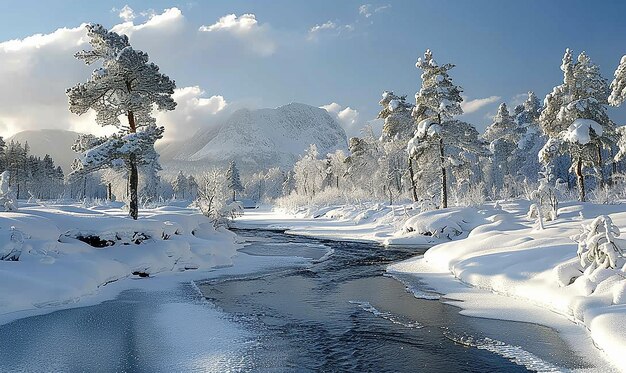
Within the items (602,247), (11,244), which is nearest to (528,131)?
(602,247)

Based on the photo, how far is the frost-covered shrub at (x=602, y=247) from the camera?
8.98 m

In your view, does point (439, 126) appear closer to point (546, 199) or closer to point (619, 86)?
point (546, 199)

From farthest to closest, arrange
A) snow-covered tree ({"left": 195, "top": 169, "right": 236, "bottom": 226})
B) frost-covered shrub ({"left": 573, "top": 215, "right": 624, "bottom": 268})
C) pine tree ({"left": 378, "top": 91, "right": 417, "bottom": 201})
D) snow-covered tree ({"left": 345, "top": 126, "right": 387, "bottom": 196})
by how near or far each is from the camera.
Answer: snow-covered tree ({"left": 345, "top": 126, "right": 387, "bottom": 196})
pine tree ({"left": 378, "top": 91, "right": 417, "bottom": 201})
snow-covered tree ({"left": 195, "top": 169, "right": 236, "bottom": 226})
frost-covered shrub ({"left": 573, "top": 215, "right": 624, "bottom": 268})

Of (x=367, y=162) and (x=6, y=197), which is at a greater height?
(x=367, y=162)

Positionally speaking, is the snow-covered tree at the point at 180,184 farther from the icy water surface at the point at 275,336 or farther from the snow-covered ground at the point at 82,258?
the icy water surface at the point at 275,336

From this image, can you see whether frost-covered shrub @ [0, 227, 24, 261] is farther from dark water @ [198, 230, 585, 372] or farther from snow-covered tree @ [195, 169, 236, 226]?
snow-covered tree @ [195, 169, 236, 226]

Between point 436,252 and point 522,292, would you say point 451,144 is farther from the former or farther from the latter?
point 522,292

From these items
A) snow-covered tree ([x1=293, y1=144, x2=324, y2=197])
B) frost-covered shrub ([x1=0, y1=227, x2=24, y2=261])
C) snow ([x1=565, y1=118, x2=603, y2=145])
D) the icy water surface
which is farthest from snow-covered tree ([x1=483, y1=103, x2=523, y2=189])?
frost-covered shrub ([x1=0, y1=227, x2=24, y2=261])

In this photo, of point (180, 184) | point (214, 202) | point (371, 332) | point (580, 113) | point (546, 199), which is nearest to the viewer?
point (371, 332)

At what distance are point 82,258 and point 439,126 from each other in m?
25.4

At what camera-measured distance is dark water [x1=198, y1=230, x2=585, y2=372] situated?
679 centimetres

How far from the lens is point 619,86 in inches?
837

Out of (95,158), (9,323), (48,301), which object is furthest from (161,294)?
(95,158)

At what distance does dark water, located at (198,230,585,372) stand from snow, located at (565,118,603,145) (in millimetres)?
19879
